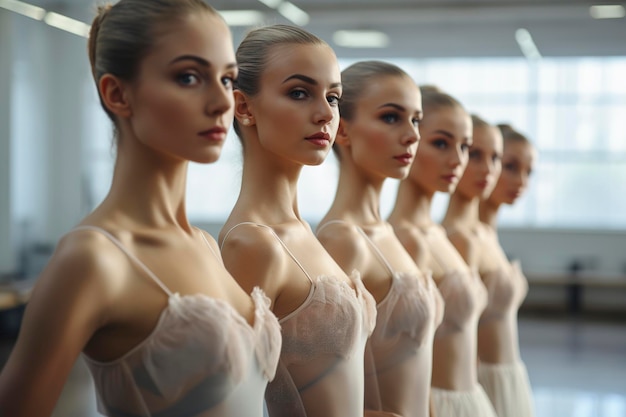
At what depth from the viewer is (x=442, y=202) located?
39.6 ft

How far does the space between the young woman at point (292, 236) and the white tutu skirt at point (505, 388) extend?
1.67 meters

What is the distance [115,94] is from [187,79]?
0.14 meters

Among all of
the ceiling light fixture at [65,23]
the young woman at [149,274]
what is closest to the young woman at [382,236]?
the young woman at [149,274]

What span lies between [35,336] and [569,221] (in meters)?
11.1

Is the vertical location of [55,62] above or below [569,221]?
above

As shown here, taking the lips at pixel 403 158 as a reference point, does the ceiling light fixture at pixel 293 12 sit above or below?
above

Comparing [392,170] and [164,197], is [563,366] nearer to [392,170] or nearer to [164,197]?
[392,170]

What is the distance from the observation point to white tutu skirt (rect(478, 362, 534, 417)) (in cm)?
357

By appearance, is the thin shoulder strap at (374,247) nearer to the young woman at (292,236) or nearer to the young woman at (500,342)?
the young woman at (292,236)

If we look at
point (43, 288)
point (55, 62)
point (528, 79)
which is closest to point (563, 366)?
point (528, 79)

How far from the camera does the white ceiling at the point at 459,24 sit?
31.9ft

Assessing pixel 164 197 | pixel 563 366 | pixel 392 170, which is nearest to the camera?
pixel 164 197

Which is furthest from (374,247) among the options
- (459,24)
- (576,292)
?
(576,292)

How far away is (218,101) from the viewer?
1554 mm
